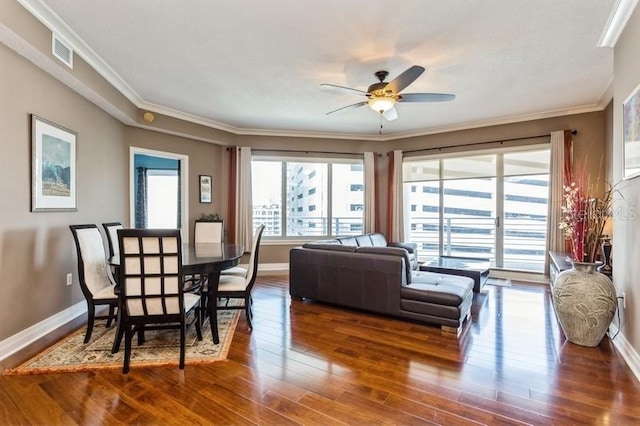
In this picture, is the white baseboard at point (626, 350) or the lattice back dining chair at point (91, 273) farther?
the lattice back dining chair at point (91, 273)

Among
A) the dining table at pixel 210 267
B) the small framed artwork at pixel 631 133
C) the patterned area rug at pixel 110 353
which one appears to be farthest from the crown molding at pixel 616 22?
the patterned area rug at pixel 110 353

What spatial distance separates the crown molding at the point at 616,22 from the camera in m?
2.39

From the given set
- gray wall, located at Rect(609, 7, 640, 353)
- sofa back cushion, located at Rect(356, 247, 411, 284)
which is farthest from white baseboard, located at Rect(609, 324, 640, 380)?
sofa back cushion, located at Rect(356, 247, 411, 284)

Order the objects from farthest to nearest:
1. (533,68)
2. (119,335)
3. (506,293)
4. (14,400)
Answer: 1. (506,293)
2. (533,68)
3. (119,335)
4. (14,400)

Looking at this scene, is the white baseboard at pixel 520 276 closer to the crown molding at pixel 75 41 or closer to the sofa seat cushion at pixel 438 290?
the sofa seat cushion at pixel 438 290

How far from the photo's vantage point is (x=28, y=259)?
2869 millimetres

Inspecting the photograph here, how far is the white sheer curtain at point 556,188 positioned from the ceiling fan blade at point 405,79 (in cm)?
337

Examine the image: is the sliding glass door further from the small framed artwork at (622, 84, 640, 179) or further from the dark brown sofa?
the small framed artwork at (622, 84, 640, 179)

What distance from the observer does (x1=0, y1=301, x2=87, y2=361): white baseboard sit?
258 cm

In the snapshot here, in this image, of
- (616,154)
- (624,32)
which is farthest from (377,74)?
(616,154)

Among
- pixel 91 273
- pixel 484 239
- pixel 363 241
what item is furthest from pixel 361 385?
pixel 484 239

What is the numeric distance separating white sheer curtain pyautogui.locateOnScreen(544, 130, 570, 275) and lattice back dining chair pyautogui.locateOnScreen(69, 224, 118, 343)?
19.3 ft

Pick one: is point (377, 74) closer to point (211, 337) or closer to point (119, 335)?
point (211, 337)

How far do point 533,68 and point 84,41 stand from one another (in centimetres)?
460
